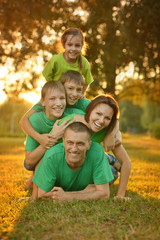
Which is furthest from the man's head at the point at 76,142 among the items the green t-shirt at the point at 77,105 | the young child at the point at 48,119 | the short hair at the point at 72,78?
the green t-shirt at the point at 77,105

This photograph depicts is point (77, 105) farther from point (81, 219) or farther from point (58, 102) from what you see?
point (81, 219)

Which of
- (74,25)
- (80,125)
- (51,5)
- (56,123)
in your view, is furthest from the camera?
(51,5)

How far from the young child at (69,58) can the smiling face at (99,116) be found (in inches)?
49.3

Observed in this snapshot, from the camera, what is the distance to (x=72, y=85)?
4.65 m

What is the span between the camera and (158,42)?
1030cm

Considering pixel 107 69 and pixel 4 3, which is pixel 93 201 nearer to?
pixel 107 69

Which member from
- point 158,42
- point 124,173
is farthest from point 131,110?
point 124,173

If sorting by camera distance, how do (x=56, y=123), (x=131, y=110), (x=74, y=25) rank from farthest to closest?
1. (x=131, y=110)
2. (x=74, y=25)
3. (x=56, y=123)

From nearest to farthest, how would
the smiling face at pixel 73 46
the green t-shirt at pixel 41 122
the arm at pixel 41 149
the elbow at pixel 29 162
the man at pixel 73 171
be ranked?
the man at pixel 73 171 → the arm at pixel 41 149 → the green t-shirt at pixel 41 122 → the elbow at pixel 29 162 → the smiling face at pixel 73 46

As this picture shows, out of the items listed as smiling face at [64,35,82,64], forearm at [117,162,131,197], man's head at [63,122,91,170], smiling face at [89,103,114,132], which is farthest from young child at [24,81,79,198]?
forearm at [117,162,131,197]

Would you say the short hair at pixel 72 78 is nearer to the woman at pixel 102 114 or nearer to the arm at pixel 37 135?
the woman at pixel 102 114

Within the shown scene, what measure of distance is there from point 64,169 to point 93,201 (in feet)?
1.86

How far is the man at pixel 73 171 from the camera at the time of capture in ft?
13.2

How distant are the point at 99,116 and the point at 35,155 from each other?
4.00 ft
